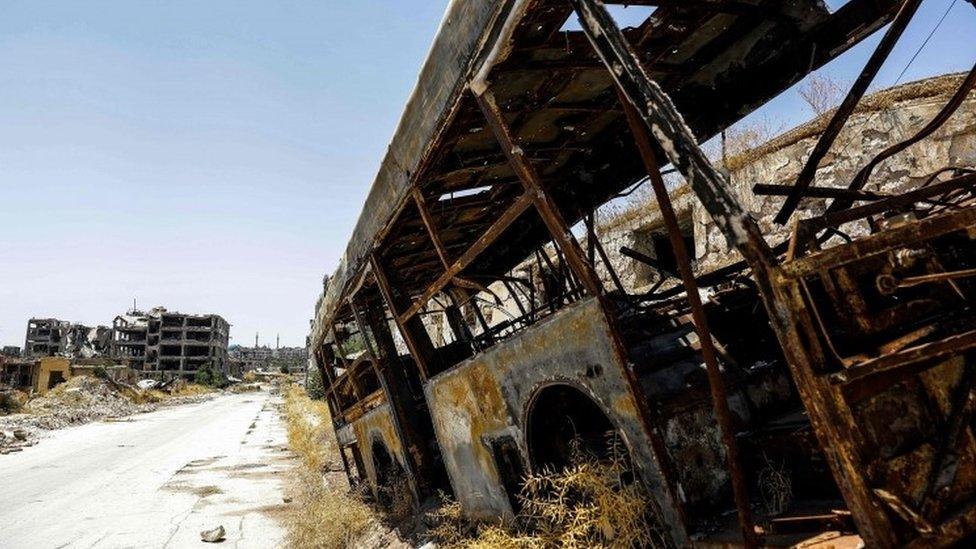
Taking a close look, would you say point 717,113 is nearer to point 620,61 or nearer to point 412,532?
point 620,61

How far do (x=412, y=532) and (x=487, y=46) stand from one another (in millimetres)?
4637

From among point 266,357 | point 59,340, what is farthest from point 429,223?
point 266,357

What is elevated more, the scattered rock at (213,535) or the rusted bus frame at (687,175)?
the rusted bus frame at (687,175)

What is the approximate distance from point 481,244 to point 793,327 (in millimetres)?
1841

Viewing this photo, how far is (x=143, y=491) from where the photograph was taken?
9.46 m

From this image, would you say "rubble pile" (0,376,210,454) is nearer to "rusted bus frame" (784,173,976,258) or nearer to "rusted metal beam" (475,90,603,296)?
"rusted metal beam" (475,90,603,296)

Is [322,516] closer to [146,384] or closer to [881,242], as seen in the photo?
[881,242]

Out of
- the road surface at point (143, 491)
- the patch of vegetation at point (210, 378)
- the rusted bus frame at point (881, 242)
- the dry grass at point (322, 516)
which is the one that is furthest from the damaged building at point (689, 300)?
the patch of vegetation at point (210, 378)

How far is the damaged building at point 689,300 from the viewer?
5.61 feet

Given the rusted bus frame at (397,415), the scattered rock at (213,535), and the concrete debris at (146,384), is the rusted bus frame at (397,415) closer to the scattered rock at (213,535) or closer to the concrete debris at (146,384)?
the scattered rock at (213,535)

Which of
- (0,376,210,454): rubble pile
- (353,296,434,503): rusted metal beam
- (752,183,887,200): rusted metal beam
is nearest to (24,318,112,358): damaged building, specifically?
(0,376,210,454): rubble pile

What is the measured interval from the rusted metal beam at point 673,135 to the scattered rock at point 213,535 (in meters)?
6.92

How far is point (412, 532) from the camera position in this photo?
5.25 m

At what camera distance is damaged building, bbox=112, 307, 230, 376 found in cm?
6356
